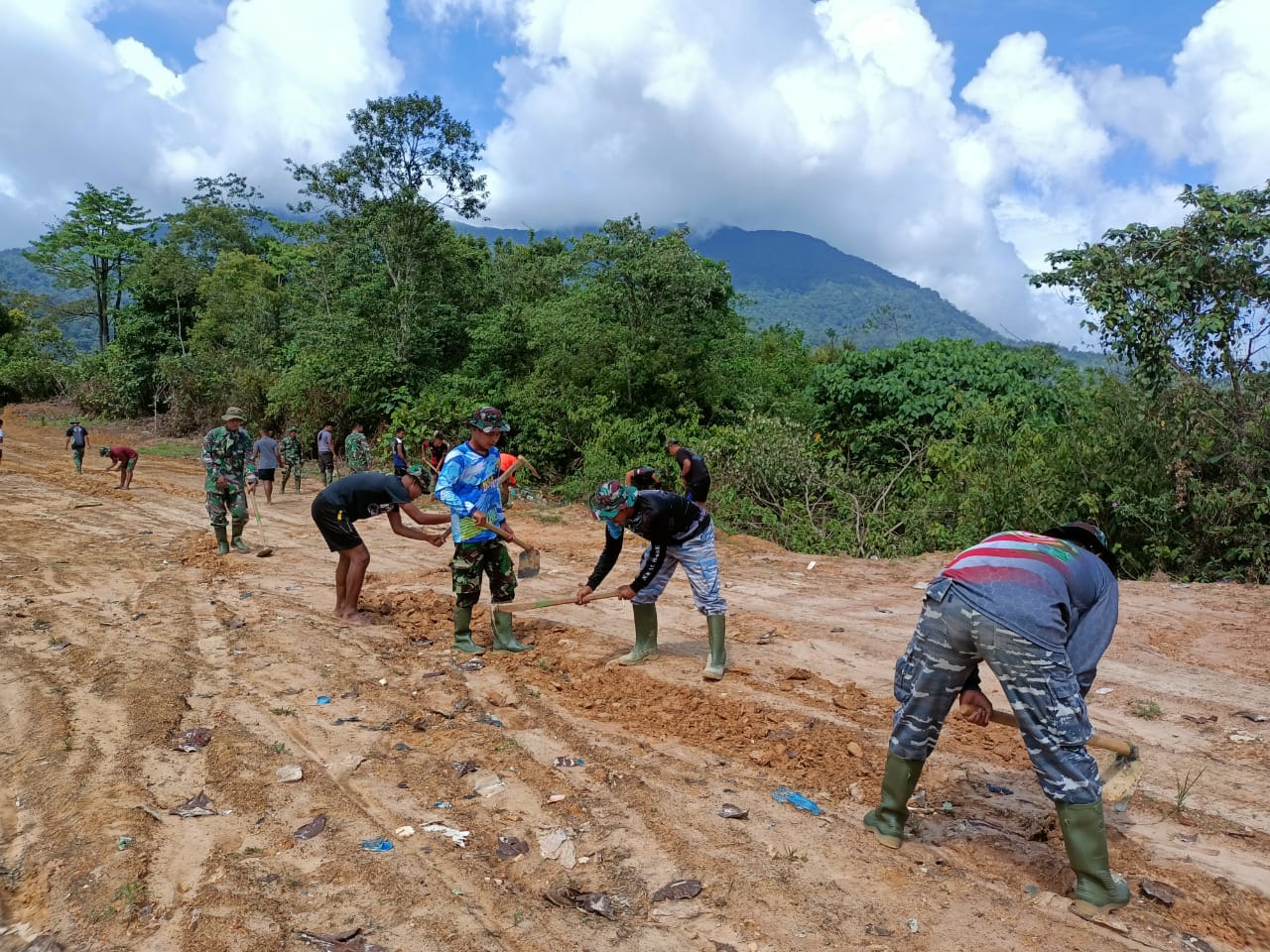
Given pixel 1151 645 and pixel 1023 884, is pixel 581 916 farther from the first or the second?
pixel 1151 645

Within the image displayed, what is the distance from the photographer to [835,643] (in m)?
6.99

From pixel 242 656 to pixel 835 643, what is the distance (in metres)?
4.78

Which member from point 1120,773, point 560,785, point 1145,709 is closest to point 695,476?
point 1145,709

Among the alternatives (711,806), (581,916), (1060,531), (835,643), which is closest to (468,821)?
(581,916)

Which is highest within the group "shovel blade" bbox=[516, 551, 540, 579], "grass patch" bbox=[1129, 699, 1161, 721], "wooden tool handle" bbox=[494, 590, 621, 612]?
"shovel blade" bbox=[516, 551, 540, 579]

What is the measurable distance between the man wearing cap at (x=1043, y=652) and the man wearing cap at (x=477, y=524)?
3656mm

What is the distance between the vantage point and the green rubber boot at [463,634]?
660 centimetres

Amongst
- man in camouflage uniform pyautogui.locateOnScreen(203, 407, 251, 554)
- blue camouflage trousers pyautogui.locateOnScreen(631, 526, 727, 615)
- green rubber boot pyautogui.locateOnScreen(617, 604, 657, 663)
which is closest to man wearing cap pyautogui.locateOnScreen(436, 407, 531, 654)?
green rubber boot pyautogui.locateOnScreen(617, 604, 657, 663)

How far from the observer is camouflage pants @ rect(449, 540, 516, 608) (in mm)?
6477

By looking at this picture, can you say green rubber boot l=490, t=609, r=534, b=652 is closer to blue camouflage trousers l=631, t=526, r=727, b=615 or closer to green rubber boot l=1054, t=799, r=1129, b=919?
blue camouflage trousers l=631, t=526, r=727, b=615


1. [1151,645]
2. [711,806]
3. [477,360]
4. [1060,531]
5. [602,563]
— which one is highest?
[477,360]

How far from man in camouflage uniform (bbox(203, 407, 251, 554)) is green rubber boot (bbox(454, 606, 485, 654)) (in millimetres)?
4829

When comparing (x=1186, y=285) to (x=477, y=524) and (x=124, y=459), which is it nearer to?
(x=477, y=524)

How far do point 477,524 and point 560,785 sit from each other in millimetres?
2437
